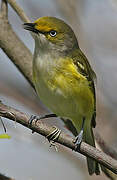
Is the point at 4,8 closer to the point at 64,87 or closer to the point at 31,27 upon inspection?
the point at 31,27

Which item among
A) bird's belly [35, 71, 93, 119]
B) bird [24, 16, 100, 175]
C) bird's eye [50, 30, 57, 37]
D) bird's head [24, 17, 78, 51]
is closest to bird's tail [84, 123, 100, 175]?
bird [24, 16, 100, 175]

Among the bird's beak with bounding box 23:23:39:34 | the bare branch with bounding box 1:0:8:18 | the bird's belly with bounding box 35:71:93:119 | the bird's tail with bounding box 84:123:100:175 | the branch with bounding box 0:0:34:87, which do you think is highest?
the bare branch with bounding box 1:0:8:18

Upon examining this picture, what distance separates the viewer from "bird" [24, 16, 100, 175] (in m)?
3.20

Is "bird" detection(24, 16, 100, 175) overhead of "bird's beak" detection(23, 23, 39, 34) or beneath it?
beneath

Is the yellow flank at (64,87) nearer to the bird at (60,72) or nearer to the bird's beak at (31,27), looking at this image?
the bird at (60,72)

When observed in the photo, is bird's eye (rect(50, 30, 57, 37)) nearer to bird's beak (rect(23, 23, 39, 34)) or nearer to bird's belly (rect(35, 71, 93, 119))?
bird's beak (rect(23, 23, 39, 34))

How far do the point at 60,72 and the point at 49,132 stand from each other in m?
0.84

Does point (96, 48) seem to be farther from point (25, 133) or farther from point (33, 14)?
point (25, 133)

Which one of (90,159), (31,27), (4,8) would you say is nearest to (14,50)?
(4,8)

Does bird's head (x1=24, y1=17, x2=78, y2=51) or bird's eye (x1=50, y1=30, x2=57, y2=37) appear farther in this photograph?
bird's eye (x1=50, y1=30, x2=57, y2=37)

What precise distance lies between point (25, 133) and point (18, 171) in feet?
4.40

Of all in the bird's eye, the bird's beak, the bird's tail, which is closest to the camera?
the bird's beak

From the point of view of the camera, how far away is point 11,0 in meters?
3.68

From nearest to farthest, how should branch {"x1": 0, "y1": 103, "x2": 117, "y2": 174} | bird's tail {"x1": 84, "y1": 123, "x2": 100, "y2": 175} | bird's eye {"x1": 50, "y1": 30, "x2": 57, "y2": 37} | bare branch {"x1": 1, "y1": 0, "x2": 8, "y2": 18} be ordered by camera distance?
branch {"x1": 0, "y1": 103, "x2": 117, "y2": 174}
bird's eye {"x1": 50, "y1": 30, "x2": 57, "y2": 37}
bird's tail {"x1": 84, "y1": 123, "x2": 100, "y2": 175}
bare branch {"x1": 1, "y1": 0, "x2": 8, "y2": 18}
